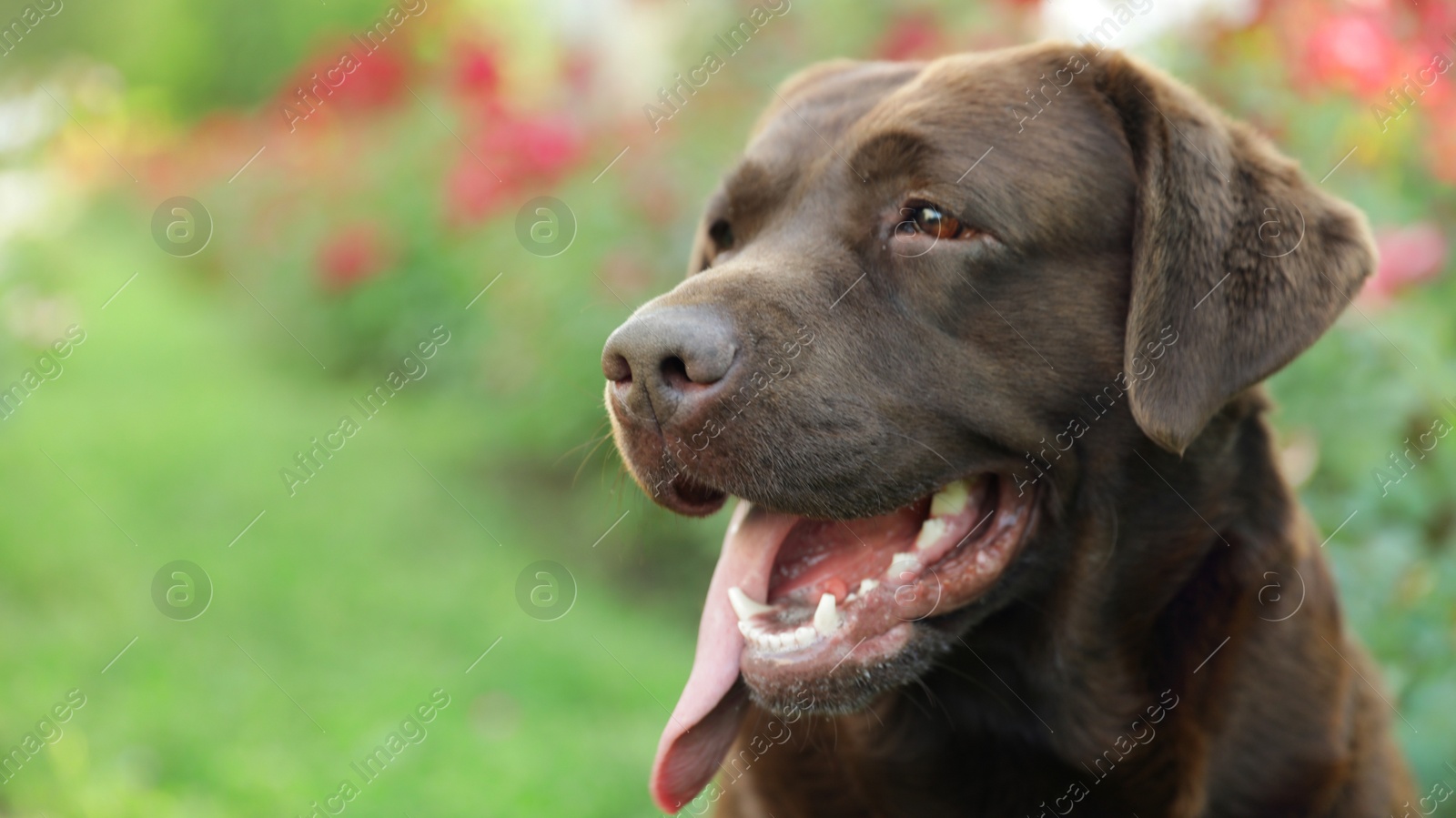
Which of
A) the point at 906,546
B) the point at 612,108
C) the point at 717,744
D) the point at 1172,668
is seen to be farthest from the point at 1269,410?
the point at 612,108

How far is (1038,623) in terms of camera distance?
243cm

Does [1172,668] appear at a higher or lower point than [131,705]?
lower

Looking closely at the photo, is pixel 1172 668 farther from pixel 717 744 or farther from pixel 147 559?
pixel 147 559

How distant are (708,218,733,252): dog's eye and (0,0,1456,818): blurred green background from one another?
2.00 feet

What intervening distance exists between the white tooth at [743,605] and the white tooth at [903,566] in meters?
0.25

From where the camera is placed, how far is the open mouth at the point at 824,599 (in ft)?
7.22

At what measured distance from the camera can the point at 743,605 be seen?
231 centimetres

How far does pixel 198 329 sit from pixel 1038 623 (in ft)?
42.1
